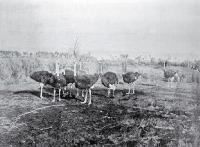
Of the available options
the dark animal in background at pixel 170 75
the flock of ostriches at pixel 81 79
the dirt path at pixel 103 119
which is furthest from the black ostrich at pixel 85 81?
the dark animal in background at pixel 170 75

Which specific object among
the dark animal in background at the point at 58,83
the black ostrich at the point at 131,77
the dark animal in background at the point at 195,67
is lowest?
the dark animal in background at the point at 58,83

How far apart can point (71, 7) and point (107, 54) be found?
52 cm

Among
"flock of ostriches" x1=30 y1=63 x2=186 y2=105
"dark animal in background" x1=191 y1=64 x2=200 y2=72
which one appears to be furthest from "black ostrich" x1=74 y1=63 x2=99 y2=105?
"dark animal in background" x1=191 y1=64 x2=200 y2=72

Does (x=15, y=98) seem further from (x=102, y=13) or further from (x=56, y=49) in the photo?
(x=102, y=13)

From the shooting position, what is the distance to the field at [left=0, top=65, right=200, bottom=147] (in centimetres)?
216

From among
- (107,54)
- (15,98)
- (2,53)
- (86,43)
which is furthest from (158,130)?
(2,53)

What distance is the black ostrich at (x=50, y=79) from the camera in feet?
7.69

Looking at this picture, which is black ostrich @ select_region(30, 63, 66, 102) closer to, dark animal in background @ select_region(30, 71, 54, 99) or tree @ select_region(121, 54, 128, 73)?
dark animal in background @ select_region(30, 71, 54, 99)

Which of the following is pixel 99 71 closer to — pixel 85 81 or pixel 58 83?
pixel 85 81

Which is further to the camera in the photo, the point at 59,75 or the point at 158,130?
the point at 59,75

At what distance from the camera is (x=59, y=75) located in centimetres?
241

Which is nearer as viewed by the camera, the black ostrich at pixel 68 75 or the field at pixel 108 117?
the field at pixel 108 117

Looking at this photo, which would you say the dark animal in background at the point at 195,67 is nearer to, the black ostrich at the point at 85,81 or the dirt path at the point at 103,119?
the dirt path at the point at 103,119

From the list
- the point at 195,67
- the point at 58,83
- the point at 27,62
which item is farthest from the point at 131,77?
the point at 27,62
